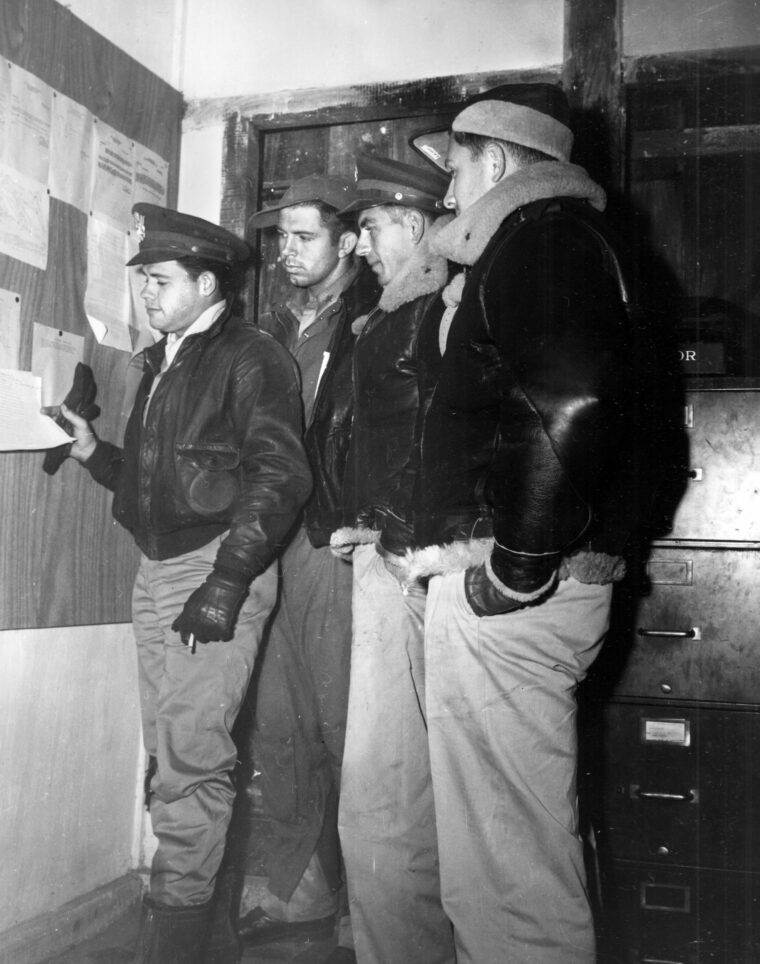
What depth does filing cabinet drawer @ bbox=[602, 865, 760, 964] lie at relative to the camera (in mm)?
1859

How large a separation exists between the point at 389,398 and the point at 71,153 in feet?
2.78

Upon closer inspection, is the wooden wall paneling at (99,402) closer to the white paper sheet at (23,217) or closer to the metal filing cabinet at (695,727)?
the white paper sheet at (23,217)

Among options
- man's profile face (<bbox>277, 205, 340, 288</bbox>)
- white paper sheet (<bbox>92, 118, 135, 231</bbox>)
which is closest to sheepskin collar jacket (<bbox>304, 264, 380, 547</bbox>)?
man's profile face (<bbox>277, 205, 340, 288</bbox>)

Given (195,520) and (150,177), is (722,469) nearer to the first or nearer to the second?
(195,520)

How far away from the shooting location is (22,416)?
170 cm

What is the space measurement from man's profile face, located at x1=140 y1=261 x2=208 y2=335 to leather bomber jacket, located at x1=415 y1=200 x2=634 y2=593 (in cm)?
85

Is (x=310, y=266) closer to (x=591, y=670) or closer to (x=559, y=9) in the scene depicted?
(x=559, y=9)

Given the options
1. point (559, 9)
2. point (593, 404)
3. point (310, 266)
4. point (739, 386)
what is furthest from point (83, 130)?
point (739, 386)

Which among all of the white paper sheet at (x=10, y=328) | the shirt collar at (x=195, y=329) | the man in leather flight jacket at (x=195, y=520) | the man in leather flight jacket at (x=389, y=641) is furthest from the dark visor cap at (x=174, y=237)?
the man in leather flight jacket at (x=389, y=641)

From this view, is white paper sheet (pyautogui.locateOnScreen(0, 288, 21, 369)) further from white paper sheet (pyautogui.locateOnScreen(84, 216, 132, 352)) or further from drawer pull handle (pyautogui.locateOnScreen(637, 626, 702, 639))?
drawer pull handle (pyautogui.locateOnScreen(637, 626, 702, 639))

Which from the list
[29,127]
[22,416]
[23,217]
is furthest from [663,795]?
[29,127]

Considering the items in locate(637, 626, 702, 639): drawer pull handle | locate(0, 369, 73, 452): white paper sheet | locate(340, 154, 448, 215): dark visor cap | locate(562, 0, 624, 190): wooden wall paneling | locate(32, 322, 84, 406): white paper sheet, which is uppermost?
locate(562, 0, 624, 190): wooden wall paneling

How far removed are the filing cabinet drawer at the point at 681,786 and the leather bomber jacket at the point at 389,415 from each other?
77 centimetres

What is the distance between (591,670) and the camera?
1.99m
